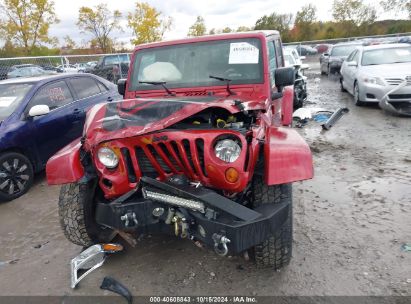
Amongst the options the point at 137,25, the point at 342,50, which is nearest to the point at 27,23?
the point at 137,25

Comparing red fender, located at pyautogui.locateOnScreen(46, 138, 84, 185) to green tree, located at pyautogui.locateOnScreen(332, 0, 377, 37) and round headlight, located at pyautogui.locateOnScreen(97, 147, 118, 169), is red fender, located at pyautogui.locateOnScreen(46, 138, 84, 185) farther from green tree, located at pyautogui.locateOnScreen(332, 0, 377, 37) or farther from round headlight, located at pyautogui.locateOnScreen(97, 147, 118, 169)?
green tree, located at pyautogui.locateOnScreen(332, 0, 377, 37)

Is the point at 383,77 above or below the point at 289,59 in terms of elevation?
below

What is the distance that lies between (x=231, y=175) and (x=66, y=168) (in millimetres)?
1379

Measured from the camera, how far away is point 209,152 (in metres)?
2.46

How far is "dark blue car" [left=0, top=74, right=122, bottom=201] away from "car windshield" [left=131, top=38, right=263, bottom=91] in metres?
2.09

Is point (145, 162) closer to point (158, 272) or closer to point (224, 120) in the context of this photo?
point (224, 120)

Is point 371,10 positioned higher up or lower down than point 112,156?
higher up

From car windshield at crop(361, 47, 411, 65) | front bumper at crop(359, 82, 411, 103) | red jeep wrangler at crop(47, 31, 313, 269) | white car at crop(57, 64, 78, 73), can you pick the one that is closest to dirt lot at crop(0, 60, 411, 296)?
red jeep wrangler at crop(47, 31, 313, 269)

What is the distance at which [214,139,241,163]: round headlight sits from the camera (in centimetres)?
247

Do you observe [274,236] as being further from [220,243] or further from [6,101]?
[6,101]

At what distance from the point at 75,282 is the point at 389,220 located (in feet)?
9.87

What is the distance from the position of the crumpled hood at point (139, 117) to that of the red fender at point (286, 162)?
1.45 ft

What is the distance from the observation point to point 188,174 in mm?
2611

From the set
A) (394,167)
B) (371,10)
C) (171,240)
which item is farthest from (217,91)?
(371,10)
